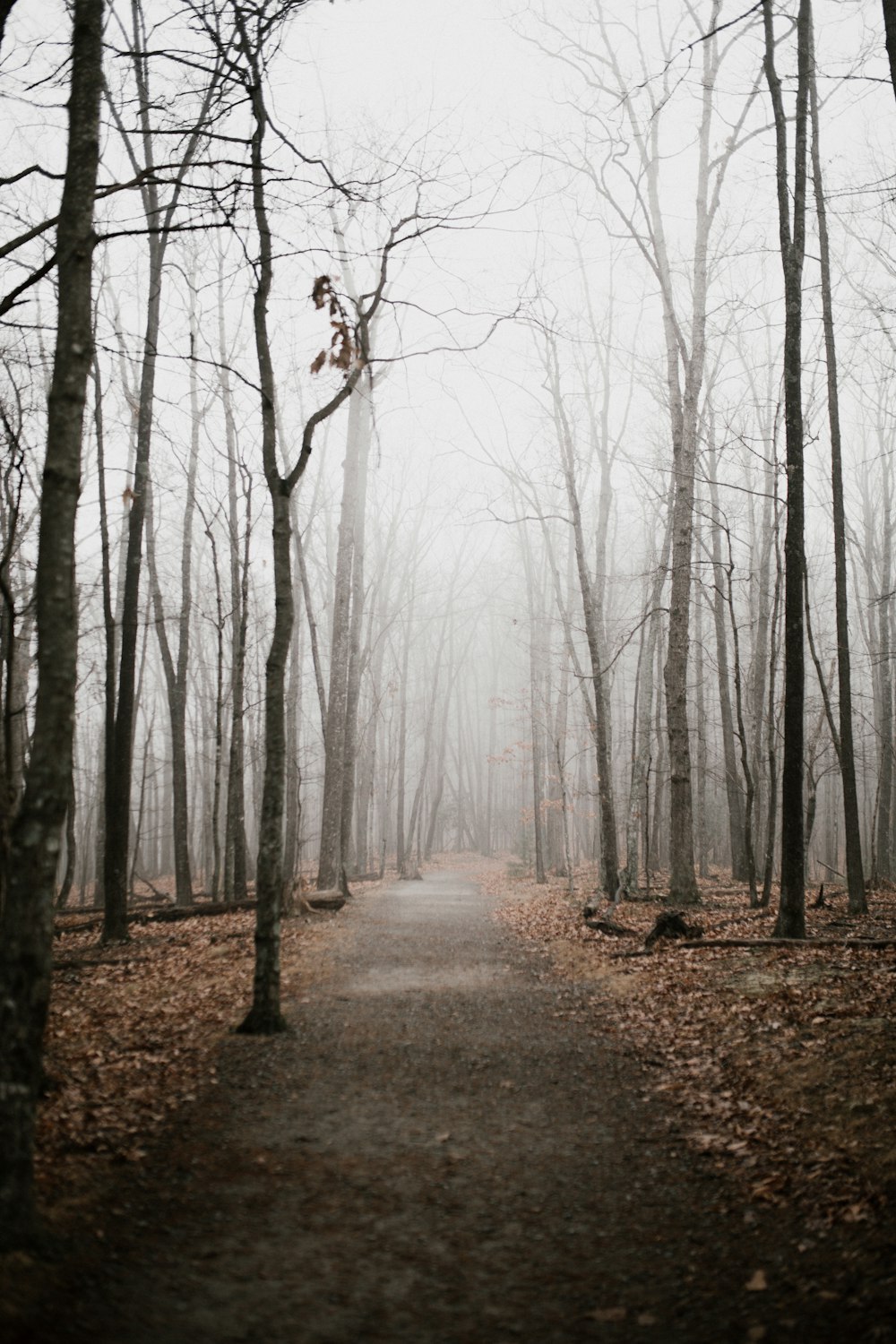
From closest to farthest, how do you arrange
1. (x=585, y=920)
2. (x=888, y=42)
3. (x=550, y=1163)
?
(x=550, y=1163)
(x=888, y=42)
(x=585, y=920)

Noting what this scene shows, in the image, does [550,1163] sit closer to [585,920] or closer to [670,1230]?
[670,1230]

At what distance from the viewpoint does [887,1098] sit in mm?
4773

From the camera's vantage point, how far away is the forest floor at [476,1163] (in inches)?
125

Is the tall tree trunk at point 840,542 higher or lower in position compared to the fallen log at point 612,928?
higher

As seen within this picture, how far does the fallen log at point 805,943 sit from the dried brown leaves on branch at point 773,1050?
101mm

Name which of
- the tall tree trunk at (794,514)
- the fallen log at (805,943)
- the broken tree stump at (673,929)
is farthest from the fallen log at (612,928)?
the tall tree trunk at (794,514)

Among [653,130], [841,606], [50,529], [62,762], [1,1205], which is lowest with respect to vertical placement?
[1,1205]

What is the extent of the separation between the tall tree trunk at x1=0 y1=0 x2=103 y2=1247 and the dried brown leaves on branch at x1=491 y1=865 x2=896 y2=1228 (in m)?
3.45

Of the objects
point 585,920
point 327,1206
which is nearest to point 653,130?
point 585,920

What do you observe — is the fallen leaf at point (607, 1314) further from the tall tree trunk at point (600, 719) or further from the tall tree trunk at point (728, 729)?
the tall tree trunk at point (728, 729)

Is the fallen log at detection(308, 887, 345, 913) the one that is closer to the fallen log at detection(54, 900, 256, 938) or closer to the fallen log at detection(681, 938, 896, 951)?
the fallen log at detection(54, 900, 256, 938)

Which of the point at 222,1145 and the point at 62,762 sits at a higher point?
the point at 62,762

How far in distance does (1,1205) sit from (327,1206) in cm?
145

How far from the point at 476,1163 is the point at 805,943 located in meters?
6.00
